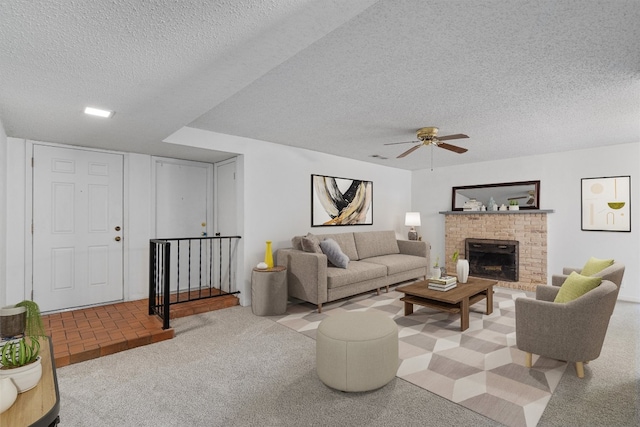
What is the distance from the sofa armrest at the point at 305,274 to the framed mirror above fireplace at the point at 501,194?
3.91 meters

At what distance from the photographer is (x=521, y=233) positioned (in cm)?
560

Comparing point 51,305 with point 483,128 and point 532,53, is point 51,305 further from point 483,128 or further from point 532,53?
point 483,128

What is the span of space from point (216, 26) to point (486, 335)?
11.8 feet

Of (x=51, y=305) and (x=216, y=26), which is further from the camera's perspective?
(x=51, y=305)

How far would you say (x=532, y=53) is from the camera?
213 cm

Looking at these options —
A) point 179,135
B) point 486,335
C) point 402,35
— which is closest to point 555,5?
point 402,35

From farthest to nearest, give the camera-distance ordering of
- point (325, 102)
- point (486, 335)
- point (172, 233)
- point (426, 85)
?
point (172, 233), point (486, 335), point (325, 102), point (426, 85)

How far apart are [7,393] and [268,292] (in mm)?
2830

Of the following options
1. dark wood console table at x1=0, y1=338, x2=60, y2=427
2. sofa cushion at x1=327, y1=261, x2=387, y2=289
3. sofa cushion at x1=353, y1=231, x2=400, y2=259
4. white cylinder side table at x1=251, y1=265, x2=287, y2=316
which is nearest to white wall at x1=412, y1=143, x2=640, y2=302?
sofa cushion at x1=353, y1=231, x2=400, y2=259

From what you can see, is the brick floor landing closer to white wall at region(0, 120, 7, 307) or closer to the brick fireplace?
white wall at region(0, 120, 7, 307)

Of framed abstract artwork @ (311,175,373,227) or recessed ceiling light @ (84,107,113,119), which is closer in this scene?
recessed ceiling light @ (84,107,113,119)

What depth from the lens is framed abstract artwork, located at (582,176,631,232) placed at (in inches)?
185

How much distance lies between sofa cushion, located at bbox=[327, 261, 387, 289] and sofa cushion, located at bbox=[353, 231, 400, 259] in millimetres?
489

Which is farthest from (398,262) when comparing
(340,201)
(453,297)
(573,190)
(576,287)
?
(573,190)
